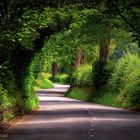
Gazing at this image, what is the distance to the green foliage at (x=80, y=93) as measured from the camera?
193 feet

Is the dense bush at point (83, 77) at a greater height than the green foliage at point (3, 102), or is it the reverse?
the green foliage at point (3, 102)

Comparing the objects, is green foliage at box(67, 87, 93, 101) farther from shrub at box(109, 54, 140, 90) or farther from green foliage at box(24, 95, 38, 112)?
green foliage at box(24, 95, 38, 112)

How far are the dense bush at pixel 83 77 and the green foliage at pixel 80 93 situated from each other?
2.00 feet

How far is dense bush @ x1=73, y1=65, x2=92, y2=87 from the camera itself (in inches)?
2347

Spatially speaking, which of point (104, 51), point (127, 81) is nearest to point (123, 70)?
point (127, 81)

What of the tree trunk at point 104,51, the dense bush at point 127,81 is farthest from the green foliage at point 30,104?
the tree trunk at point 104,51

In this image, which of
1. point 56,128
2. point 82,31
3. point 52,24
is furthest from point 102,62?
point 56,128

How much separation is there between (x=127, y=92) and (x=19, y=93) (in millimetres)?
11038

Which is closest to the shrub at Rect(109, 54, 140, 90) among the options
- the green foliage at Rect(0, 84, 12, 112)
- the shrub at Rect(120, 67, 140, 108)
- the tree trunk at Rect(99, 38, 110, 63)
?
the shrub at Rect(120, 67, 140, 108)

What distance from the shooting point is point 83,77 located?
205ft

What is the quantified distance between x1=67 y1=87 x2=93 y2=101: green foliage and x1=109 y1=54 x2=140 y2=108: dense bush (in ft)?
25.7

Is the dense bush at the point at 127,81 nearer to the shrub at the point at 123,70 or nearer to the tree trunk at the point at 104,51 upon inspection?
the shrub at the point at 123,70

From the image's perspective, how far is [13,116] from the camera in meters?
28.6

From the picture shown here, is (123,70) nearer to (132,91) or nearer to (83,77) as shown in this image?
(132,91)
